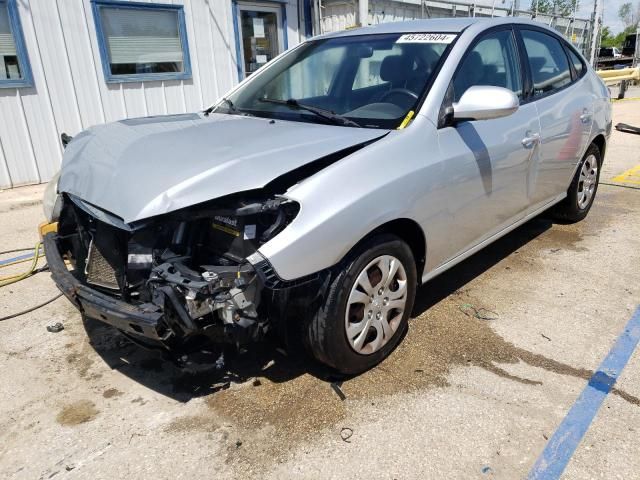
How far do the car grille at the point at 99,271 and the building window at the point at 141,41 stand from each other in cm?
552

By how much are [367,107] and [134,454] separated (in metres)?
2.24

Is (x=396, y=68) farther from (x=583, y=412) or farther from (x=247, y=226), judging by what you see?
(x=583, y=412)

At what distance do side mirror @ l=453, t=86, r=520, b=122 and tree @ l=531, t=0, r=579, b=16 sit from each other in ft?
64.2

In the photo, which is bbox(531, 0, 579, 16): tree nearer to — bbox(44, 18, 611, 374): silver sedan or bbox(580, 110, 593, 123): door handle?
bbox(580, 110, 593, 123): door handle

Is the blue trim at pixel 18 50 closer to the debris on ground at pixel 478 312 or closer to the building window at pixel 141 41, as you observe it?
the building window at pixel 141 41

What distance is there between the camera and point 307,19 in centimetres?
928

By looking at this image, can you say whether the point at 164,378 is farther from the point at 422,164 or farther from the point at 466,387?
the point at 422,164

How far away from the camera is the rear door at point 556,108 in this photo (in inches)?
153

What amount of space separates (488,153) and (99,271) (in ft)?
7.81

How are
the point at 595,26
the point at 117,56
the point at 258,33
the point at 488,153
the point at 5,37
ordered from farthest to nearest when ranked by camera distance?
the point at 595,26 < the point at 258,33 < the point at 117,56 < the point at 5,37 < the point at 488,153

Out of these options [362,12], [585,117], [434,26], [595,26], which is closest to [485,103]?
[434,26]

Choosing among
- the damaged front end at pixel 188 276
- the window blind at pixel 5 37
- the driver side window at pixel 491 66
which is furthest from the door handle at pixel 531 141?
the window blind at pixel 5 37

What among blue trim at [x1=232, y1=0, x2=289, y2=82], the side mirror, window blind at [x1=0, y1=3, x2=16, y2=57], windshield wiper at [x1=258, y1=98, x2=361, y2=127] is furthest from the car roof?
blue trim at [x1=232, y1=0, x2=289, y2=82]

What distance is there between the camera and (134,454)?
2342 mm
